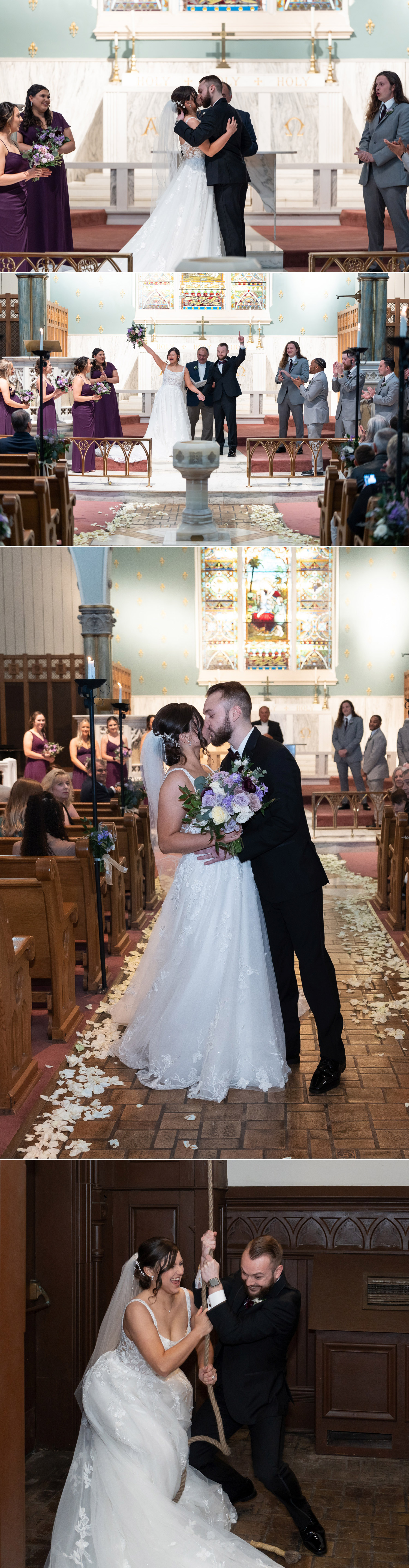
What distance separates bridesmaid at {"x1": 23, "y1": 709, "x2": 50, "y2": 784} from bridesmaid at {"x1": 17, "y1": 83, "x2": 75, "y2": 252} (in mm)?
2498

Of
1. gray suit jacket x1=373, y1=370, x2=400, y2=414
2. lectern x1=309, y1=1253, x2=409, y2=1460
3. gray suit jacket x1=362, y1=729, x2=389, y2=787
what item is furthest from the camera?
lectern x1=309, y1=1253, x2=409, y2=1460

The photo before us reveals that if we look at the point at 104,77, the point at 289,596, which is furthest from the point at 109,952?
the point at 104,77

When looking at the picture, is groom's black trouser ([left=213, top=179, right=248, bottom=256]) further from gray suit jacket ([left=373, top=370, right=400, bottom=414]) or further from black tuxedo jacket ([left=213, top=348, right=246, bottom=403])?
gray suit jacket ([left=373, top=370, right=400, bottom=414])

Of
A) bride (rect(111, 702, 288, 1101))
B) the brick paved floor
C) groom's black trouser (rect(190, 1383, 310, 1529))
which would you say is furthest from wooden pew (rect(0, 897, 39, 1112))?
groom's black trouser (rect(190, 1383, 310, 1529))

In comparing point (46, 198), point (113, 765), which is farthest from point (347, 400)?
point (46, 198)

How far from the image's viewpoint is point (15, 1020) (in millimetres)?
4930

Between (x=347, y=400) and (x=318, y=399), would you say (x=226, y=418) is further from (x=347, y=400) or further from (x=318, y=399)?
(x=347, y=400)

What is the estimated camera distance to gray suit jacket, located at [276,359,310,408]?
4602 mm

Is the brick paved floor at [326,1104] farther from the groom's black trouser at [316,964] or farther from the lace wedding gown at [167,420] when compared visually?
the lace wedding gown at [167,420]

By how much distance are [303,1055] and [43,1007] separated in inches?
62.0

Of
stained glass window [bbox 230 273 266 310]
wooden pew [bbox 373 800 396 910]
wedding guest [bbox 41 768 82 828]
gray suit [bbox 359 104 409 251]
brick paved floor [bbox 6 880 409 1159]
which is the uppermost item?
gray suit [bbox 359 104 409 251]

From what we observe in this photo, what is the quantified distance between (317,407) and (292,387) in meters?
0.15

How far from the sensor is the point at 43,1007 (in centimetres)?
608

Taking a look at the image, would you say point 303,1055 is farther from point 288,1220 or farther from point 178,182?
point 178,182
